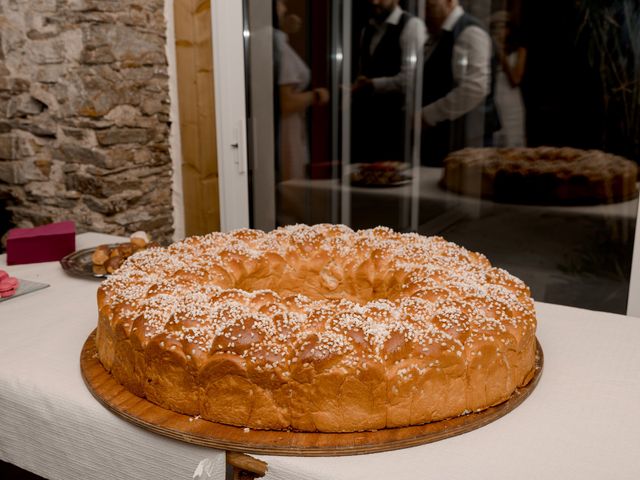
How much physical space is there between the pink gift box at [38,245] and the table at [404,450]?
1.45 ft

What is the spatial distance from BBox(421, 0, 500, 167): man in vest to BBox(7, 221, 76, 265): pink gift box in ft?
5.73

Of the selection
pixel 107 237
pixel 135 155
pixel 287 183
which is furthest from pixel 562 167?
pixel 135 155

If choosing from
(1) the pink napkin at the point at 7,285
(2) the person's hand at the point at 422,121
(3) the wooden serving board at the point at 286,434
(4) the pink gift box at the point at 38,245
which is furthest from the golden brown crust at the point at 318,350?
(2) the person's hand at the point at 422,121

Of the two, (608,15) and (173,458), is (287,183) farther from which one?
(173,458)

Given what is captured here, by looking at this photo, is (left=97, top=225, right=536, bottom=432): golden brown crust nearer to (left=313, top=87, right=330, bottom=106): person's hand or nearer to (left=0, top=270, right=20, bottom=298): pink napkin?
(left=0, top=270, right=20, bottom=298): pink napkin

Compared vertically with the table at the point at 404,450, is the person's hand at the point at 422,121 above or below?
above

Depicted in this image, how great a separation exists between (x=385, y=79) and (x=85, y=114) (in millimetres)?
1503

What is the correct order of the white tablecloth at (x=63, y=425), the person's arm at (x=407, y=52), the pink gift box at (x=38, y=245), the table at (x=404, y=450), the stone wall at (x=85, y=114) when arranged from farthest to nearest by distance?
the stone wall at (x=85, y=114)
the person's arm at (x=407, y=52)
the pink gift box at (x=38, y=245)
the white tablecloth at (x=63, y=425)
the table at (x=404, y=450)

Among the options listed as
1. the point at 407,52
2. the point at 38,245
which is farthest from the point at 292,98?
the point at 38,245

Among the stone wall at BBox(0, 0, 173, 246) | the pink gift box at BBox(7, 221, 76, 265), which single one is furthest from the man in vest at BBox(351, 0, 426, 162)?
the pink gift box at BBox(7, 221, 76, 265)

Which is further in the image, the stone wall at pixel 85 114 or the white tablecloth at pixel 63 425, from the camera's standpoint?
the stone wall at pixel 85 114

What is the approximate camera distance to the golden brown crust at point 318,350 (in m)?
0.91

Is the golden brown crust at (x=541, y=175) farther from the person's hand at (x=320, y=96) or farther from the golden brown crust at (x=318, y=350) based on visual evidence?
the golden brown crust at (x=318, y=350)

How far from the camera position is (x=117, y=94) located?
3072 mm
